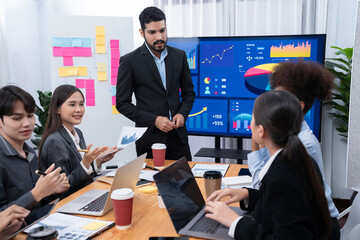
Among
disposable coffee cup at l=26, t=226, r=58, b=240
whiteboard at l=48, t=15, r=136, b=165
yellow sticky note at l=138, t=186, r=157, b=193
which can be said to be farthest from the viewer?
whiteboard at l=48, t=15, r=136, b=165

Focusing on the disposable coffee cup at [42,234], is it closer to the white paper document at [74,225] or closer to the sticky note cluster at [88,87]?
the white paper document at [74,225]

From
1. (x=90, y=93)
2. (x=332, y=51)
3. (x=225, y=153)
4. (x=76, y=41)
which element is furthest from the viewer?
(x=90, y=93)

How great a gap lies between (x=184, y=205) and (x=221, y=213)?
0.15m

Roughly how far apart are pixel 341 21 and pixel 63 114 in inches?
112

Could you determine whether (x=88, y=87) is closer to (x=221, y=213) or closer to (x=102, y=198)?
(x=102, y=198)

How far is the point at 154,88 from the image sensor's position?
265 centimetres

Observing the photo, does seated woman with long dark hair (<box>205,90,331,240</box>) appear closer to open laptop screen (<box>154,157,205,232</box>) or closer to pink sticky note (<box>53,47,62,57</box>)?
open laptop screen (<box>154,157,205,232</box>)

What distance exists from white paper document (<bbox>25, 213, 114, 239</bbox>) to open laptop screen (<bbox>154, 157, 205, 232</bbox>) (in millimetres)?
267

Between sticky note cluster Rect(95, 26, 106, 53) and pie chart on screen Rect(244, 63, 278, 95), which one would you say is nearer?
pie chart on screen Rect(244, 63, 278, 95)

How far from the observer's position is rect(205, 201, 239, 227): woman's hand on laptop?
121cm

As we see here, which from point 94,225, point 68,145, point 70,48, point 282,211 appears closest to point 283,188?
point 282,211

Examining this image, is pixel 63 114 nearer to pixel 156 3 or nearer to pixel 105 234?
pixel 105 234

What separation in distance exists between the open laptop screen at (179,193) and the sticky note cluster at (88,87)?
2.46 meters

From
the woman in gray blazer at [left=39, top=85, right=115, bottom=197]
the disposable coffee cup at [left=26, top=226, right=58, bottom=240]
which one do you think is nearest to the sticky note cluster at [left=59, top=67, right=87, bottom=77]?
the woman in gray blazer at [left=39, top=85, right=115, bottom=197]
